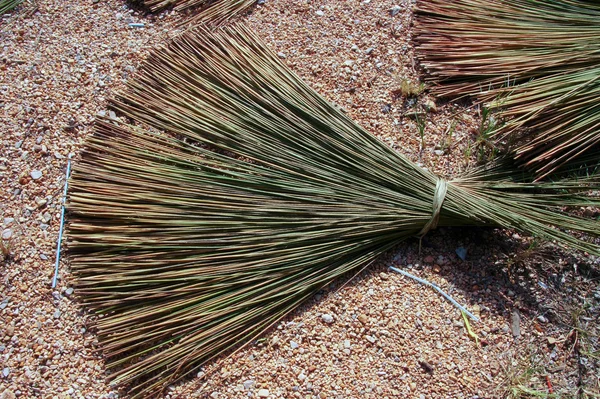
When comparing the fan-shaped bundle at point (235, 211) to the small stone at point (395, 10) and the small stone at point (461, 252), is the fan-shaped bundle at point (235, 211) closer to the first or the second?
the small stone at point (461, 252)

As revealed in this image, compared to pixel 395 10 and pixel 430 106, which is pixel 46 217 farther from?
pixel 395 10

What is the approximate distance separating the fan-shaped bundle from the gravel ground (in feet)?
0.25

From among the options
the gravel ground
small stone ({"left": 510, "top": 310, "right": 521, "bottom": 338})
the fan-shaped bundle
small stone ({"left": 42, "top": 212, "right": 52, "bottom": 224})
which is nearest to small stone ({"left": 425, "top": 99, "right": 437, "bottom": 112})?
the gravel ground

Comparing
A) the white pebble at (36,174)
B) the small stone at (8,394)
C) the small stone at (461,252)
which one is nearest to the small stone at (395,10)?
the small stone at (461,252)

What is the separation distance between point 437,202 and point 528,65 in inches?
25.6

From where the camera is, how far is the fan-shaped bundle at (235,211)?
60.4 inches

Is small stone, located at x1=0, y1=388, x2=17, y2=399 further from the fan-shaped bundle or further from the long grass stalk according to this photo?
the long grass stalk

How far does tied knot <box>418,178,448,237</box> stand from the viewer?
1.65 meters

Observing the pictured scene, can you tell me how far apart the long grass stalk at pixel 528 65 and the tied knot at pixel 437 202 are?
0.87 feet

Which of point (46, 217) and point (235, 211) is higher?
point (235, 211)

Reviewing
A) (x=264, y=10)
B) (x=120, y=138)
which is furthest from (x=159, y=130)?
(x=264, y=10)

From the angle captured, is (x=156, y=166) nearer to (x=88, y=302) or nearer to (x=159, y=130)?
(x=159, y=130)

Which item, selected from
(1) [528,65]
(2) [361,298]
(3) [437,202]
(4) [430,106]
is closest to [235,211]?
(2) [361,298]

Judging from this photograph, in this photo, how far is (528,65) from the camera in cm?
188
